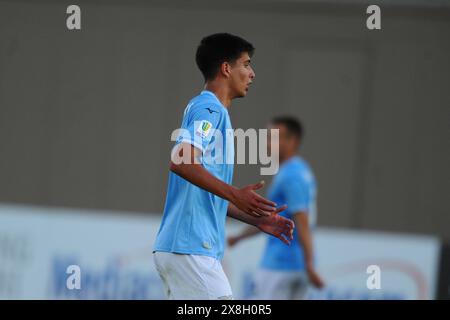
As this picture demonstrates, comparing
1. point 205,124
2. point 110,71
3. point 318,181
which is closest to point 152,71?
→ point 110,71

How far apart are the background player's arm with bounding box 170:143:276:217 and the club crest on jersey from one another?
0.49 feet

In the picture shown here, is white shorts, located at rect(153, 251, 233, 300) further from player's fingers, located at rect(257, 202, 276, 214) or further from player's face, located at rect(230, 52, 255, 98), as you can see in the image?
player's face, located at rect(230, 52, 255, 98)

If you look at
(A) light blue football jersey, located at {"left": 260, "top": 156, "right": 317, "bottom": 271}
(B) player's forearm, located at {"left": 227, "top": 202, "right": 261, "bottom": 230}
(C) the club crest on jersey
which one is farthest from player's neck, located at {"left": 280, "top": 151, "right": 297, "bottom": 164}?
(C) the club crest on jersey

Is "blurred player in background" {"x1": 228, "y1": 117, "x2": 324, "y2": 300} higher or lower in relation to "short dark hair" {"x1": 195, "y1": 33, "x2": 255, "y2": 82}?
lower

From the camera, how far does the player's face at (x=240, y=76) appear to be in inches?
212

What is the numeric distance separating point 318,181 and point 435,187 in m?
1.44

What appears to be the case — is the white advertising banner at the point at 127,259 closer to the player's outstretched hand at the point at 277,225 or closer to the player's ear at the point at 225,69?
the player's outstretched hand at the point at 277,225

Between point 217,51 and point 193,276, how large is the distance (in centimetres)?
119

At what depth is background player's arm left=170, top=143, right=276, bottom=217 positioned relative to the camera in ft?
16.0

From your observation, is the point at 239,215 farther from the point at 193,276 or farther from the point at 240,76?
the point at 240,76

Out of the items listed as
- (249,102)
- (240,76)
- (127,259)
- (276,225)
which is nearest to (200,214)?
(276,225)

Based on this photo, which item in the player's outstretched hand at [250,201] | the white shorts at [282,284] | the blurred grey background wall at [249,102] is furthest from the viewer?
the blurred grey background wall at [249,102]

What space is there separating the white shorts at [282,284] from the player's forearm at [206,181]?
3689mm

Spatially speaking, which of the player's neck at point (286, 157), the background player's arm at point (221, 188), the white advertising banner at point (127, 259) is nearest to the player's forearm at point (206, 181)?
the background player's arm at point (221, 188)
